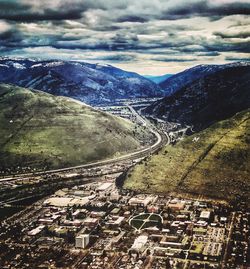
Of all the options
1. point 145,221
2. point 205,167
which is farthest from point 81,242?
point 205,167

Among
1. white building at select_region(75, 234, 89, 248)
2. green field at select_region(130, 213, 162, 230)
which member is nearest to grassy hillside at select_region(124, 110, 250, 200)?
green field at select_region(130, 213, 162, 230)

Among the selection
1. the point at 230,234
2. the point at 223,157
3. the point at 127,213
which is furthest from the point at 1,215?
the point at 223,157

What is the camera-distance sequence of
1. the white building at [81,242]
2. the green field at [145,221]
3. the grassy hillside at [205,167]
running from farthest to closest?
the grassy hillside at [205,167] < the green field at [145,221] < the white building at [81,242]

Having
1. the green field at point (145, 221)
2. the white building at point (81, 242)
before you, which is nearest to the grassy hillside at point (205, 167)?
the green field at point (145, 221)

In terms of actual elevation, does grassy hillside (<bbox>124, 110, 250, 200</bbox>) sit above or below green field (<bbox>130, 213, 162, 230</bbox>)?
above

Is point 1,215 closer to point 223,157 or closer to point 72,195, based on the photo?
point 72,195

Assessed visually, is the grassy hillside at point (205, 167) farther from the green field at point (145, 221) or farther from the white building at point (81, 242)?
the white building at point (81, 242)

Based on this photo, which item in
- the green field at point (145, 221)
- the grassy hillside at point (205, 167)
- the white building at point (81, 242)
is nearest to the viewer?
the white building at point (81, 242)

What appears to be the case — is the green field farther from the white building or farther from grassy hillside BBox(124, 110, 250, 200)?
grassy hillside BBox(124, 110, 250, 200)
